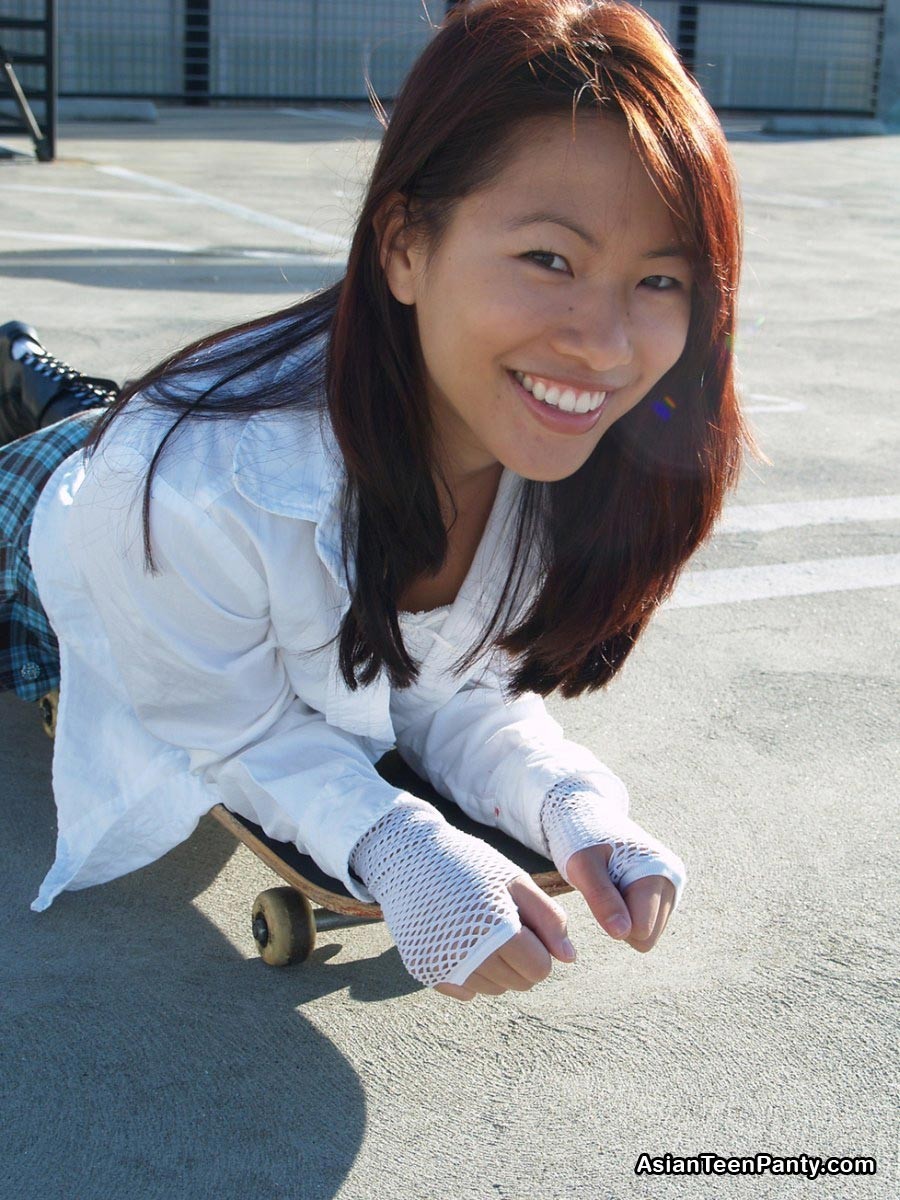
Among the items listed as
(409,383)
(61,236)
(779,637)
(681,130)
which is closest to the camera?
(681,130)

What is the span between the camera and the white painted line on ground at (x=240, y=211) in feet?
25.9

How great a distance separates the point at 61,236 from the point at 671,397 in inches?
242

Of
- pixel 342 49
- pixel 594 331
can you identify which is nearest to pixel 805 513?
pixel 594 331

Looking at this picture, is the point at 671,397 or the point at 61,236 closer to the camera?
the point at 671,397

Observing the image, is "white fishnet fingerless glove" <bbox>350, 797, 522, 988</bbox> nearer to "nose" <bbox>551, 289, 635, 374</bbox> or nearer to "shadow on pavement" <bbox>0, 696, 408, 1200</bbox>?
"shadow on pavement" <bbox>0, 696, 408, 1200</bbox>

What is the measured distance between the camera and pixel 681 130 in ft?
5.59

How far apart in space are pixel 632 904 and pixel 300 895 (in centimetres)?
50

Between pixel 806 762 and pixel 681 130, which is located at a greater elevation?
pixel 681 130

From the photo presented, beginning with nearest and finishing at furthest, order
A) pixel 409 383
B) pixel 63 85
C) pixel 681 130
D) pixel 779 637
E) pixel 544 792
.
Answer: pixel 681 130, pixel 409 383, pixel 544 792, pixel 779 637, pixel 63 85

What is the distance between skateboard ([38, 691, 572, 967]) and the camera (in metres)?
2.01

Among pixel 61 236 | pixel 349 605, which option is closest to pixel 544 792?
pixel 349 605

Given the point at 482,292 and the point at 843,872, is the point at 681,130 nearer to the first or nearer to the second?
the point at 482,292

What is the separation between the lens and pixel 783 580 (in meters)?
3.70

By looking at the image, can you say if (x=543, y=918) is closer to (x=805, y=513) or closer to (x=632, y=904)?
(x=632, y=904)
